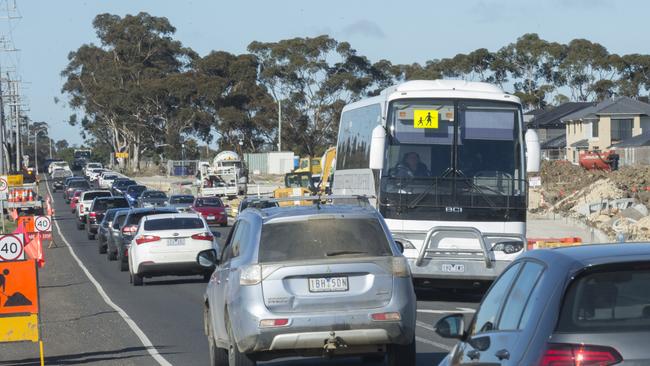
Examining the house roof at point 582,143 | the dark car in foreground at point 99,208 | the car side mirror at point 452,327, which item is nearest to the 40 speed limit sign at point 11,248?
the car side mirror at point 452,327

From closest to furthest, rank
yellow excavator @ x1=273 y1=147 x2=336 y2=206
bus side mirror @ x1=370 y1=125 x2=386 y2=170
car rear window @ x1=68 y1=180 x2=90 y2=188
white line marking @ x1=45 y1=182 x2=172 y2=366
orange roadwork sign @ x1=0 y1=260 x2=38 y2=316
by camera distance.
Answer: orange roadwork sign @ x1=0 y1=260 x2=38 y2=316
white line marking @ x1=45 y1=182 x2=172 y2=366
bus side mirror @ x1=370 y1=125 x2=386 y2=170
yellow excavator @ x1=273 y1=147 x2=336 y2=206
car rear window @ x1=68 y1=180 x2=90 y2=188

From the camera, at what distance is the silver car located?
420 inches

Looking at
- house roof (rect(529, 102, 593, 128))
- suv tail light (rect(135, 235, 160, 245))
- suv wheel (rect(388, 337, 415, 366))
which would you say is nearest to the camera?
suv wheel (rect(388, 337, 415, 366))

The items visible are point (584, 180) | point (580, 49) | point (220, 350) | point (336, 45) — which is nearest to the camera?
point (220, 350)

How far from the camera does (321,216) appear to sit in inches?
441

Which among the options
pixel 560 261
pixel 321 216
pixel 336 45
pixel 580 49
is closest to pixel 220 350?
pixel 321 216

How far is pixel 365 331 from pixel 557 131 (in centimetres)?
9077

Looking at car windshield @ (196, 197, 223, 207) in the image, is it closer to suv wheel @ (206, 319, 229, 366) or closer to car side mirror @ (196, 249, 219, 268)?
car side mirror @ (196, 249, 219, 268)

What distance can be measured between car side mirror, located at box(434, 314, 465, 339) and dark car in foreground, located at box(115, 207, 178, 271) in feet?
74.7

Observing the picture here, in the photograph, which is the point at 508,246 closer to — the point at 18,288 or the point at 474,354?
the point at 18,288

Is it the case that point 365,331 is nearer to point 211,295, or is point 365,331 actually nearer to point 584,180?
point 211,295

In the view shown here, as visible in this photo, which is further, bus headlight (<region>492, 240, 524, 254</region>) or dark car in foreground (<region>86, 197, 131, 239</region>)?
dark car in foreground (<region>86, 197, 131, 239</region>)

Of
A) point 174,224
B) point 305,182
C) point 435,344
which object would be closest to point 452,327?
point 435,344

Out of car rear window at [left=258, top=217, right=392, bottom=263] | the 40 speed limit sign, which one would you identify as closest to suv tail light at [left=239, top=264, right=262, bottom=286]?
car rear window at [left=258, top=217, right=392, bottom=263]
